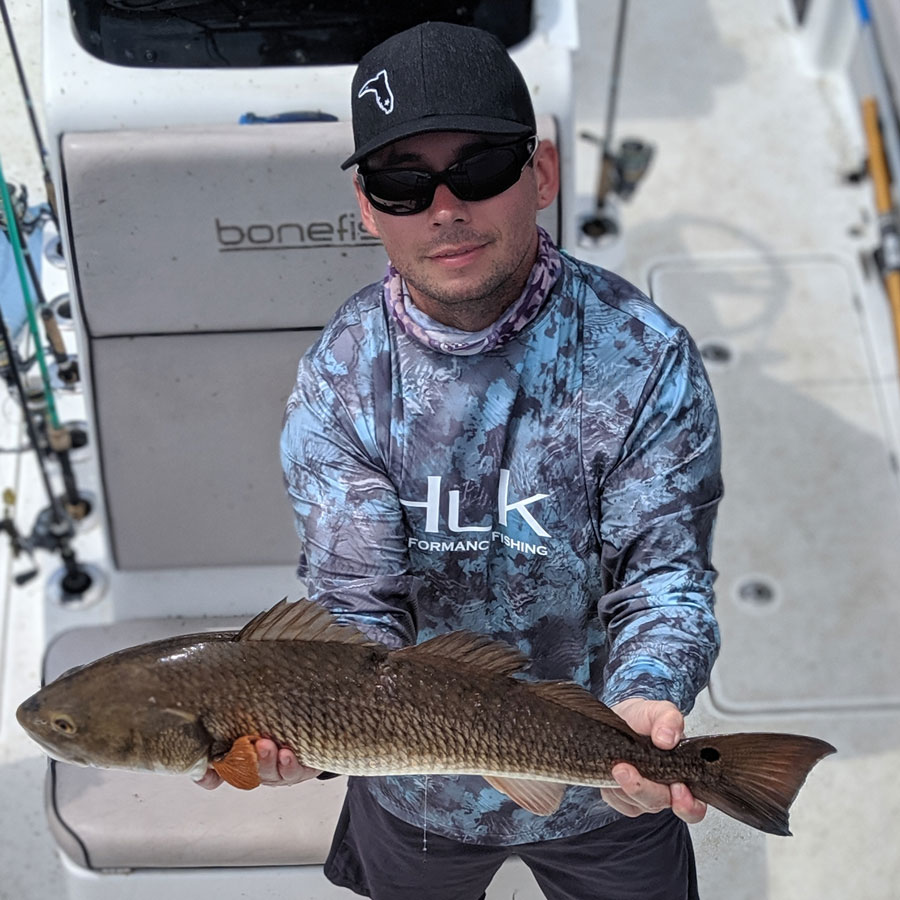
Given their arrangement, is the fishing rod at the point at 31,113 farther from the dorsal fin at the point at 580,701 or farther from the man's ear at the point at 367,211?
the dorsal fin at the point at 580,701

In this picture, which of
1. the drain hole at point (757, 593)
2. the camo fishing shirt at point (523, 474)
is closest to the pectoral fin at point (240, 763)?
the camo fishing shirt at point (523, 474)

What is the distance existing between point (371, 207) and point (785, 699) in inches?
74.6

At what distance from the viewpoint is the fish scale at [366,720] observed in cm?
156

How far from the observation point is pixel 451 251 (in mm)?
1673

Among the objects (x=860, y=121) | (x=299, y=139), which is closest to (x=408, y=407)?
(x=299, y=139)

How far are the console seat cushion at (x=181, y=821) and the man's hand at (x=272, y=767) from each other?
2.20 feet

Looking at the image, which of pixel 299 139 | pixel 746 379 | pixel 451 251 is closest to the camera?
pixel 451 251

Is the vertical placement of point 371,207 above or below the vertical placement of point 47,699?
above

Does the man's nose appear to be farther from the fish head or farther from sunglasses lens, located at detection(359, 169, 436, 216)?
the fish head

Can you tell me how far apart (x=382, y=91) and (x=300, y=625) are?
2.25 ft

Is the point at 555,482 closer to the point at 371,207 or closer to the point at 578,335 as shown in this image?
the point at 578,335

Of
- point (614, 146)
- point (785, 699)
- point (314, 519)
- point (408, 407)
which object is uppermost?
point (408, 407)

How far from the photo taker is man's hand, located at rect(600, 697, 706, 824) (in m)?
1.55

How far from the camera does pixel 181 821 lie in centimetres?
236
